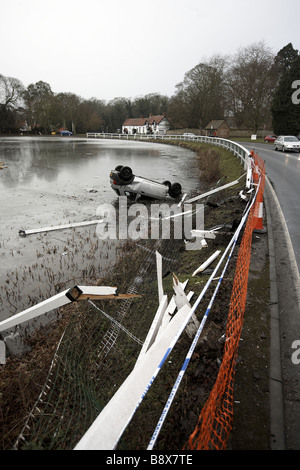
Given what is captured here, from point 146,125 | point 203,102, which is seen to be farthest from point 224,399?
point 146,125

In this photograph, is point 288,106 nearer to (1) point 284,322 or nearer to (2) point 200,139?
(2) point 200,139

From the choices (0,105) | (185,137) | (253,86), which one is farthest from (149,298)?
(0,105)

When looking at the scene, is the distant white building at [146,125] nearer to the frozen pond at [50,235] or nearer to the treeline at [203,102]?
the treeline at [203,102]

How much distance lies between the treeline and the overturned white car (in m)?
35.5

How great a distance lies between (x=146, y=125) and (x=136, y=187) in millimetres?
94695

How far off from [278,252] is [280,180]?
8333 mm

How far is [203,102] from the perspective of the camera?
63250 mm

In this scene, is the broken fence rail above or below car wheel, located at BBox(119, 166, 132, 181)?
below

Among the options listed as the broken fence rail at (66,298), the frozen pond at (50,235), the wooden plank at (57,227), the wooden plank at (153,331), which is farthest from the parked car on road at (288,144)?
the broken fence rail at (66,298)

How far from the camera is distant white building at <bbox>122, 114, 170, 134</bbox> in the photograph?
321 ft

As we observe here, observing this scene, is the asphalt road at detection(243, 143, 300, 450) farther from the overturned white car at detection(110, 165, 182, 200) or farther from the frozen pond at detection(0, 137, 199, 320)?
the overturned white car at detection(110, 165, 182, 200)

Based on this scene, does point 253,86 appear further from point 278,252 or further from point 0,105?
point 0,105

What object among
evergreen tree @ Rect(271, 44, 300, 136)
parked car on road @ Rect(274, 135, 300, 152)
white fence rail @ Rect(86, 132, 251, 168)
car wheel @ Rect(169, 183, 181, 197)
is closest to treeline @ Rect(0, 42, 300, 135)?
evergreen tree @ Rect(271, 44, 300, 136)

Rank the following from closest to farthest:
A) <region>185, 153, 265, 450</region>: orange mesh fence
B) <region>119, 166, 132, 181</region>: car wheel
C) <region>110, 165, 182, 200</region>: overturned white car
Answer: <region>185, 153, 265, 450</region>: orange mesh fence, <region>119, 166, 132, 181</region>: car wheel, <region>110, 165, 182, 200</region>: overturned white car
